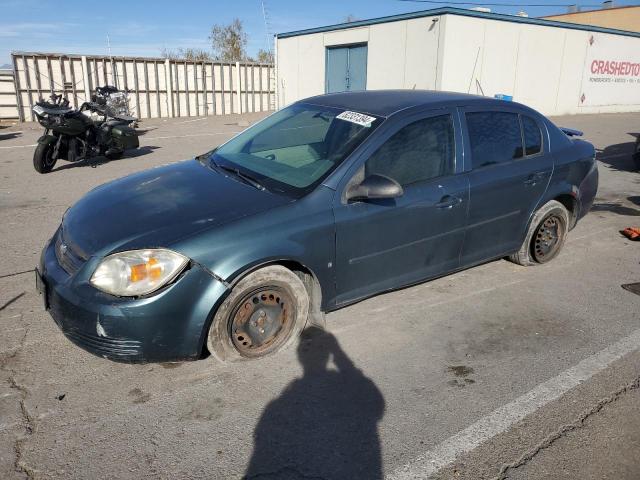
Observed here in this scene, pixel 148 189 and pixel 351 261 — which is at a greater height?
pixel 148 189

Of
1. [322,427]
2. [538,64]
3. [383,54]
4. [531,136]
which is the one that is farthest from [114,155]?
[538,64]

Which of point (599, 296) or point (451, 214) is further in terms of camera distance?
point (599, 296)

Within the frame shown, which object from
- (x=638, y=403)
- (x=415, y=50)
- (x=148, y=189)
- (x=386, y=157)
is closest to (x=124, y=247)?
(x=148, y=189)

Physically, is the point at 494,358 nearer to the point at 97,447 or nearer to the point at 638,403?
the point at 638,403

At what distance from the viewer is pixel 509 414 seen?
9.37ft

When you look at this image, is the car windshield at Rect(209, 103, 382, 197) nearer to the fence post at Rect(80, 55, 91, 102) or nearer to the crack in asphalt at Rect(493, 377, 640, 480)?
the crack in asphalt at Rect(493, 377, 640, 480)

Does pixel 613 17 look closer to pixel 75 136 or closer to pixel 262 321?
pixel 75 136

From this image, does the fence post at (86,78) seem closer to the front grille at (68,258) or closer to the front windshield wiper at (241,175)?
the front windshield wiper at (241,175)

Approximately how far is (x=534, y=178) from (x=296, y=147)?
7.11ft

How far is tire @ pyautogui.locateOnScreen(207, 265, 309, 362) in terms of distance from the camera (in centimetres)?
306

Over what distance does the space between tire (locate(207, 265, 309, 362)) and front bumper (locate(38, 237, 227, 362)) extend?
0.12 m

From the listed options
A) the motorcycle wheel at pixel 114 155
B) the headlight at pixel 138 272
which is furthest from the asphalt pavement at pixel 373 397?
the motorcycle wheel at pixel 114 155

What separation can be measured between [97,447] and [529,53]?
2163cm

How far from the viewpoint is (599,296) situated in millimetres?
4488
